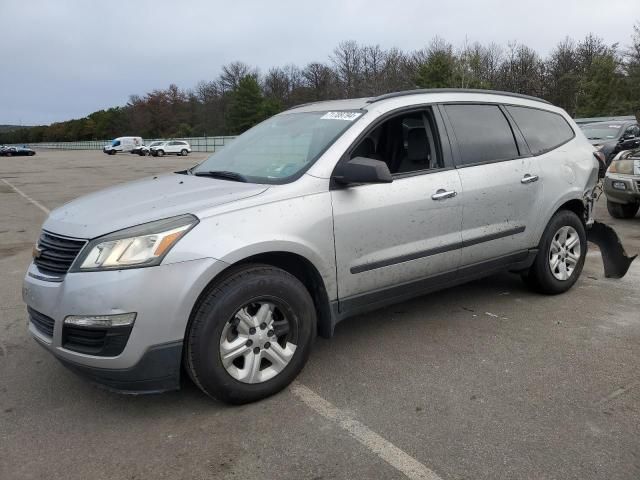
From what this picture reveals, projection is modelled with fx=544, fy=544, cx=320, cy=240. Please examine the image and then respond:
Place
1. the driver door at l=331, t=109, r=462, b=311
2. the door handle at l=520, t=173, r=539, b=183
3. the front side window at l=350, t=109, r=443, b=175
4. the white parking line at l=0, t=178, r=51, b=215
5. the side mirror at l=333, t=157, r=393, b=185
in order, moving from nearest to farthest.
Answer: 1. the side mirror at l=333, t=157, r=393, b=185
2. the driver door at l=331, t=109, r=462, b=311
3. the front side window at l=350, t=109, r=443, b=175
4. the door handle at l=520, t=173, r=539, b=183
5. the white parking line at l=0, t=178, r=51, b=215

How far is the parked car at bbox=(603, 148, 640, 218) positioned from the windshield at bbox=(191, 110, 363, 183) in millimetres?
6245

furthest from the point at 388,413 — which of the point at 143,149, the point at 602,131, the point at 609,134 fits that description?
the point at 143,149

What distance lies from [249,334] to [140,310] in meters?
0.62

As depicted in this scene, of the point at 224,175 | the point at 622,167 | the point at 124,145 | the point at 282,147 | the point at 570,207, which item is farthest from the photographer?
the point at 124,145

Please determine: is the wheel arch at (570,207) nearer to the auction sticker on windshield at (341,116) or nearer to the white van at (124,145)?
the auction sticker on windshield at (341,116)

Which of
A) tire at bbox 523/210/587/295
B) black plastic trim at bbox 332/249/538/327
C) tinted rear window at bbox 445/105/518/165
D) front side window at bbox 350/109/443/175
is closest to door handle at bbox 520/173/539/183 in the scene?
tinted rear window at bbox 445/105/518/165

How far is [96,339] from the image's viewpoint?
2766 millimetres

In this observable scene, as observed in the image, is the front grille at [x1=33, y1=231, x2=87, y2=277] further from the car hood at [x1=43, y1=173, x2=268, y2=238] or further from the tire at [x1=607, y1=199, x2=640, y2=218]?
the tire at [x1=607, y1=199, x2=640, y2=218]

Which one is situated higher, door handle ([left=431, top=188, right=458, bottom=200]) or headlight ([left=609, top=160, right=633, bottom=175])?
door handle ([left=431, top=188, right=458, bottom=200])

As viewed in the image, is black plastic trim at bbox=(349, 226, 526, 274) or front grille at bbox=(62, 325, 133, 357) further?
black plastic trim at bbox=(349, 226, 526, 274)

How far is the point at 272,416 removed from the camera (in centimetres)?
297

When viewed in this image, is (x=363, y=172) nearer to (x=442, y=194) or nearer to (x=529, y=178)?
(x=442, y=194)

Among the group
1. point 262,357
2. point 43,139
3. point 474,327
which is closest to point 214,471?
point 262,357

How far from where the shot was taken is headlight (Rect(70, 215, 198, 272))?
8.97 feet
